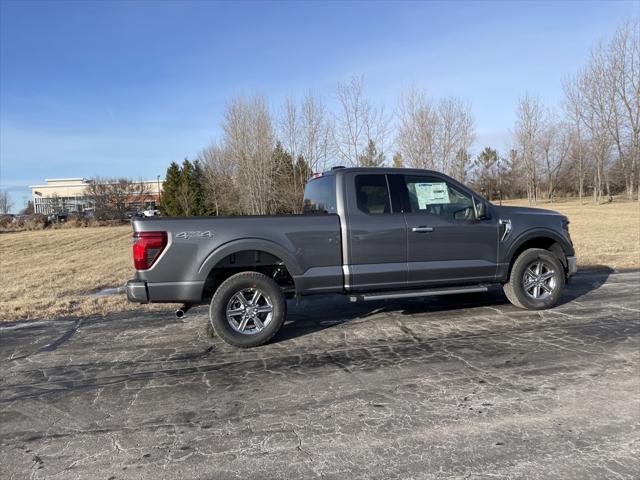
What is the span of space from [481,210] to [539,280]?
4.73 feet

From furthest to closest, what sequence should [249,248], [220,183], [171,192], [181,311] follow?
1. [171,192]
2. [220,183]
3. [181,311]
4. [249,248]

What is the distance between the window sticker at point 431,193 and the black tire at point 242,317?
88.3 inches

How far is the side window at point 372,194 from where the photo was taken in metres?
5.53

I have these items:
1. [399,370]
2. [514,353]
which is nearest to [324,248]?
[399,370]

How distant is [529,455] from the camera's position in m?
2.78

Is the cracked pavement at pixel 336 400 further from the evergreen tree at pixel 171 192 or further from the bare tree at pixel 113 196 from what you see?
the bare tree at pixel 113 196

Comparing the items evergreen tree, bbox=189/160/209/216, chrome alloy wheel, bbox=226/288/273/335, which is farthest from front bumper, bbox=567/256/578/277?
evergreen tree, bbox=189/160/209/216

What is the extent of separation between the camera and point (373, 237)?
17.7ft

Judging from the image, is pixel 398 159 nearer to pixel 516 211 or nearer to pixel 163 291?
pixel 516 211

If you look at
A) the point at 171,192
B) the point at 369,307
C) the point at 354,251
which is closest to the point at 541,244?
the point at 369,307

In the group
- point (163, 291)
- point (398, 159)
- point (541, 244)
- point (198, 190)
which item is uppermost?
point (398, 159)

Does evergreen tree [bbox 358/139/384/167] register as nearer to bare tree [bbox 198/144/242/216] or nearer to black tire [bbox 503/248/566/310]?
bare tree [bbox 198/144/242/216]

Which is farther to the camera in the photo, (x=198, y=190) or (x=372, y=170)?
(x=198, y=190)

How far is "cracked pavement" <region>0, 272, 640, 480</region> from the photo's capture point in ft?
9.11
